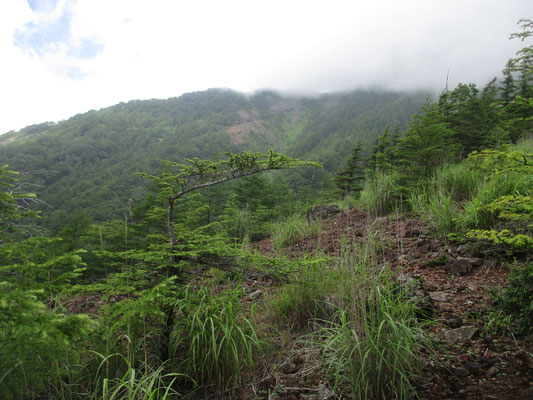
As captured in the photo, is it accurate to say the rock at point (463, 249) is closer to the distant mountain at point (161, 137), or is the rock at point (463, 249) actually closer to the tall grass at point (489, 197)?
the tall grass at point (489, 197)

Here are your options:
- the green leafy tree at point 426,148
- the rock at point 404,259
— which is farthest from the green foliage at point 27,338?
the green leafy tree at point 426,148

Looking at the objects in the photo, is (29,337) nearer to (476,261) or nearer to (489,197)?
(476,261)

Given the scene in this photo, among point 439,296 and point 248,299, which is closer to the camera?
point 439,296

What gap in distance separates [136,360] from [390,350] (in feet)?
6.82

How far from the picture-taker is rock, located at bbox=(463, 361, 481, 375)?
65.1 inches

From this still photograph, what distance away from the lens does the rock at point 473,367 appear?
1.65 metres

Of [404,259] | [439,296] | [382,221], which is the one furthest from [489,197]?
[439,296]

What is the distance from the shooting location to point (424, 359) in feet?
6.13

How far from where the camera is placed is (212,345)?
206 cm

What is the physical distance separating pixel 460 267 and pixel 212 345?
2896 millimetres

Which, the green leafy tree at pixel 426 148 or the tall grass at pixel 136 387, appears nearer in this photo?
the tall grass at pixel 136 387

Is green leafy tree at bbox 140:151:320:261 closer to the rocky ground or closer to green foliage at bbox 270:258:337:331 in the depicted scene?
green foliage at bbox 270:258:337:331

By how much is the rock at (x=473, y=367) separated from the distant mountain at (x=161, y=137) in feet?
130

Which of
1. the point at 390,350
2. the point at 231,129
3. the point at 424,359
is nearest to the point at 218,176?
the point at 390,350
